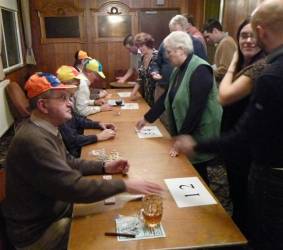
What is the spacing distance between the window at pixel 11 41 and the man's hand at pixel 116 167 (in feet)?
14.5

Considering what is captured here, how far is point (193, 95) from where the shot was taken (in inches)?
78.3

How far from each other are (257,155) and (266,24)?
1.64 feet

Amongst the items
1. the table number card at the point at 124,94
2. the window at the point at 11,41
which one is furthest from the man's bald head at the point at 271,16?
the window at the point at 11,41

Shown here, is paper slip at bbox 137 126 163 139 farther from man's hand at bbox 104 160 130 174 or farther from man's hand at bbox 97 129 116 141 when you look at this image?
man's hand at bbox 104 160 130 174

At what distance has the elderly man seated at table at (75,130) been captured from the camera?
2.10 meters

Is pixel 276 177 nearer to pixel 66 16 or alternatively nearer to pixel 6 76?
pixel 6 76

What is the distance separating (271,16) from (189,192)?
2.72 ft

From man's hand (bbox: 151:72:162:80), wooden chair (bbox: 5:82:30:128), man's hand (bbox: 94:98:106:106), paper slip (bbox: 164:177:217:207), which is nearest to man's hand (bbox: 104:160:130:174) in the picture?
paper slip (bbox: 164:177:217:207)

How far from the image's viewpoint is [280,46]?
111 centimetres

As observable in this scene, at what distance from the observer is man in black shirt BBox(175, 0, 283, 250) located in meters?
1.07

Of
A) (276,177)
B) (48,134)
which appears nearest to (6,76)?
(48,134)

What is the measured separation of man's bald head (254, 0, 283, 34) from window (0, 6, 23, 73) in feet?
16.6

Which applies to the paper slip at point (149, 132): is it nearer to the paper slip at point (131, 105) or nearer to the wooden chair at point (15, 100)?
the paper slip at point (131, 105)

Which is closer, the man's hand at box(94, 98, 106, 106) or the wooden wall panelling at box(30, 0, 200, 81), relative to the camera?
the man's hand at box(94, 98, 106, 106)
